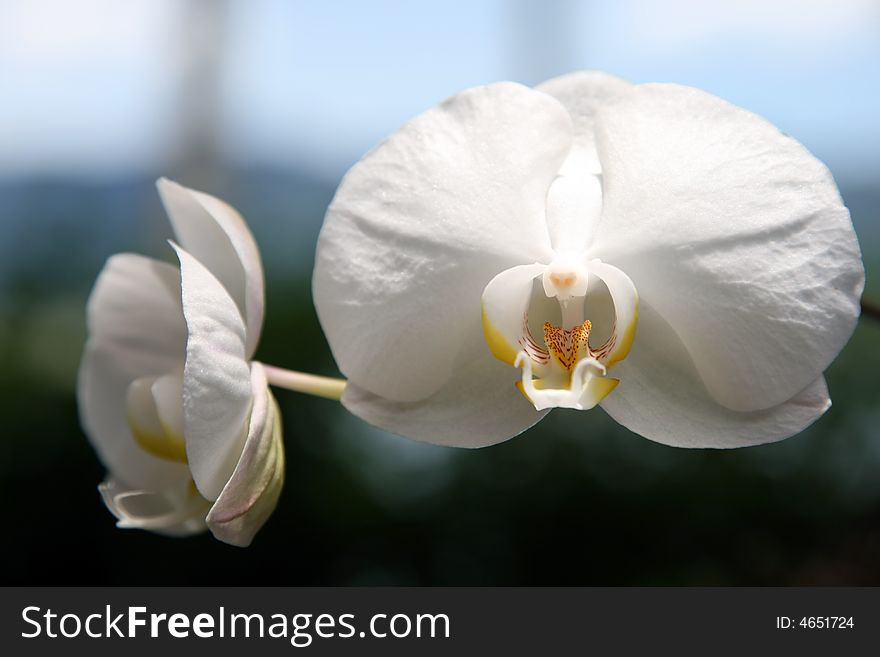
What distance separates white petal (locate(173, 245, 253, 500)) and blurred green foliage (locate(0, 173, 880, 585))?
3.44ft

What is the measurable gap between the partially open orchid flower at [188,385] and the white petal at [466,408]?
0.07 meters

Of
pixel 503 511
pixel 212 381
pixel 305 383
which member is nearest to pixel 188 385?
pixel 212 381

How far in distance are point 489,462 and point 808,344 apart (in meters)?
1.10

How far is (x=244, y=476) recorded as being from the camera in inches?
24.5

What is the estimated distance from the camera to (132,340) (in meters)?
0.84

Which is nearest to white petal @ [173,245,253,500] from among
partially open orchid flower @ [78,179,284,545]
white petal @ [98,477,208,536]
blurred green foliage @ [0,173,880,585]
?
partially open orchid flower @ [78,179,284,545]

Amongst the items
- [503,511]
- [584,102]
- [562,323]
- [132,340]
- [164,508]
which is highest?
[584,102]

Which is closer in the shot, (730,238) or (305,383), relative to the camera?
(730,238)

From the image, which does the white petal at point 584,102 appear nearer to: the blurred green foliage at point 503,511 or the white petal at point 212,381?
the white petal at point 212,381

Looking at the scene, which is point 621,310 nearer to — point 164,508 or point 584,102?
point 584,102

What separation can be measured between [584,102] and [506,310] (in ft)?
0.55

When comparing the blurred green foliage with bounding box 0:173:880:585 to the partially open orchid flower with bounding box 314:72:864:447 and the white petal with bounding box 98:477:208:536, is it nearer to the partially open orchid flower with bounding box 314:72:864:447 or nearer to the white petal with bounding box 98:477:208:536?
the white petal with bounding box 98:477:208:536

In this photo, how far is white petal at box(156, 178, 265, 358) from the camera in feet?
2.17
